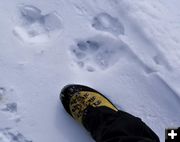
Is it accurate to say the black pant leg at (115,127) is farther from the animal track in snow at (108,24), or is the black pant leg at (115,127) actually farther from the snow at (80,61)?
the animal track in snow at (108,24)

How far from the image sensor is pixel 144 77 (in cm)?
167

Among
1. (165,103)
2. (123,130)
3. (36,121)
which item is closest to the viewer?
(123,130)

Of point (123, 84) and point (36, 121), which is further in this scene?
point (123, 84)

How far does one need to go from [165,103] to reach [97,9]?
1.73 ft

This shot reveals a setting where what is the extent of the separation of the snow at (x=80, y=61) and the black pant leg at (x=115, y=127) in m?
0.07

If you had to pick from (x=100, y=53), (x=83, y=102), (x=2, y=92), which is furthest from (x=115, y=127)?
(x=2, y=92)

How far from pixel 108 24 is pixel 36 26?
1.07ft

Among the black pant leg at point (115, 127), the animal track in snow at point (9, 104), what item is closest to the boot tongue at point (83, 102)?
the black pant leg at point (115, 127)

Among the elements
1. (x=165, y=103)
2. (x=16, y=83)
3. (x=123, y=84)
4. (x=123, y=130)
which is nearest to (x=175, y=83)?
(x=165, y=103)

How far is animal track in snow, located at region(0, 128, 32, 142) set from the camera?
148 cm

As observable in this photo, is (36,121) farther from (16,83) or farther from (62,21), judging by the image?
(62,21)

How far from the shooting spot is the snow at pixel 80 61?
1.56 m

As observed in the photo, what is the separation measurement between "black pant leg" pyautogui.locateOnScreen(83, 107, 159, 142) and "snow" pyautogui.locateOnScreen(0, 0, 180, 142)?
7 centimetres

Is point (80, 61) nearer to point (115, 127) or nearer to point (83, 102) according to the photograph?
point (83, 102)
